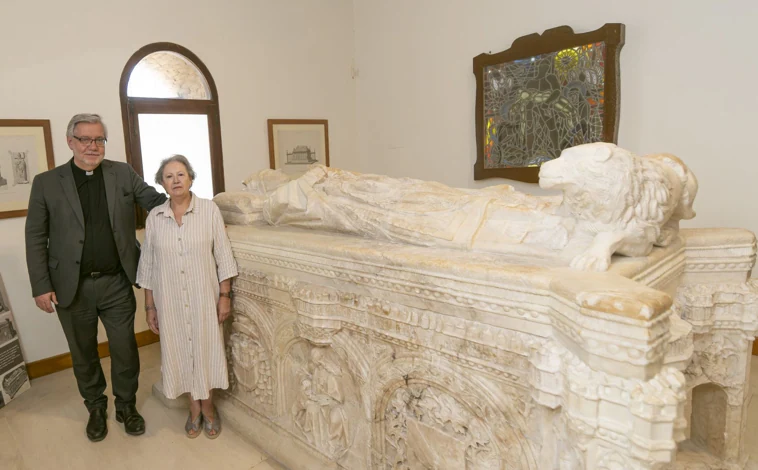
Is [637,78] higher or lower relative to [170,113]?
higher

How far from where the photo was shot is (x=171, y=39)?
4.21 meters

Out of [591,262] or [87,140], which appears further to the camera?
[87,140]

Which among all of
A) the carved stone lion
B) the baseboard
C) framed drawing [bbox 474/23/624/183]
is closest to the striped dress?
the carved stone lion

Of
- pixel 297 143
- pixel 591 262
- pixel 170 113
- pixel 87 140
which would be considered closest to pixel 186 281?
pixel 87 140

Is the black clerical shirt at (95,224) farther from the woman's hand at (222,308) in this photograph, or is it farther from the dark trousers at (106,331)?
the woman's hand at (222,308)

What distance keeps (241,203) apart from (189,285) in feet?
2.03

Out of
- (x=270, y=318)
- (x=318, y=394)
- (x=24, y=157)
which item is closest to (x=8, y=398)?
(x=24, y=157)

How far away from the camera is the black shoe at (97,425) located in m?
2.77

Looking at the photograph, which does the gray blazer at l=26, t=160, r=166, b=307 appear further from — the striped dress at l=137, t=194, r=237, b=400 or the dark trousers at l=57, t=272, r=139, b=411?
the striped dress at l=137, t=194, r=237, b=400

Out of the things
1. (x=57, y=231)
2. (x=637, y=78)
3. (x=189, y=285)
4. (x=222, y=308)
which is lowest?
(x=222, y=308)

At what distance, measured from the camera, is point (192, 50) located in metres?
4.36

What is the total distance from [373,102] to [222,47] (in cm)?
171

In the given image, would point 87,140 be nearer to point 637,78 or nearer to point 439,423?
point 439,423

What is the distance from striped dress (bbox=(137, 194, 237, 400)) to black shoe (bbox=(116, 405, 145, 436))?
0.43 metres
